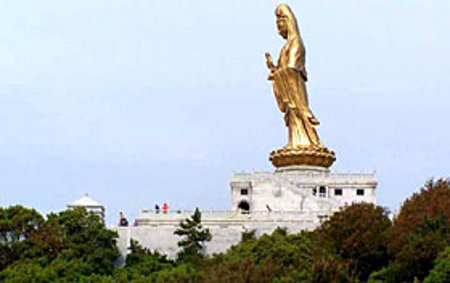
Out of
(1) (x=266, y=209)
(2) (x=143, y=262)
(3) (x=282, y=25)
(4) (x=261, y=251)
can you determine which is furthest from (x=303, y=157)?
(4) (x=261, y=251)

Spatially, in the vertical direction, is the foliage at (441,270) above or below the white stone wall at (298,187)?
below

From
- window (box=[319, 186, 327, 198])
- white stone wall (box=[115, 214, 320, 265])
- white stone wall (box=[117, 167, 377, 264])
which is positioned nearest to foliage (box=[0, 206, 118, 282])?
white stone wall (box=[115, 214, 320, 265])

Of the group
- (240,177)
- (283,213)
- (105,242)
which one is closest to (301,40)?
(240,177)

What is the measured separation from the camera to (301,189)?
54.4 m

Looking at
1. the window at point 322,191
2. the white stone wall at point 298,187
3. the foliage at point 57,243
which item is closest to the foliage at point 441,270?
the foliage at point 57,243

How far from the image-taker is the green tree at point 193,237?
46.6m

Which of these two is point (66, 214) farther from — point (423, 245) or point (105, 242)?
point (423, 245)

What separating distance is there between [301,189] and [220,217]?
4678 millimetres

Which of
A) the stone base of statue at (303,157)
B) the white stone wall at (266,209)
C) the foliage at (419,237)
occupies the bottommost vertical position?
the foliage at (419,237)

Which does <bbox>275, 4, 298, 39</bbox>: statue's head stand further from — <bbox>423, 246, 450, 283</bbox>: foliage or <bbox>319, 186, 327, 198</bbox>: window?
<bbox>423, 246, 450, 283</bbox>: foliage

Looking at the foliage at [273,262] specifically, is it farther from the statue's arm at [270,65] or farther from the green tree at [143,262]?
the statue's arm at [270,65]

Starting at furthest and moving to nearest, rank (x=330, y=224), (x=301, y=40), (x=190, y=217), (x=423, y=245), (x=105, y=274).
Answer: (x=301, y=40) → (x=190, y=217) → (x=105, y=274) → (x=330, y=224) → (x=423, y=245)

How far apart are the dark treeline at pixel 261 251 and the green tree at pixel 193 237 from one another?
0.04 m

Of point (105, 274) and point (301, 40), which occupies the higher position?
point (301, 40)
